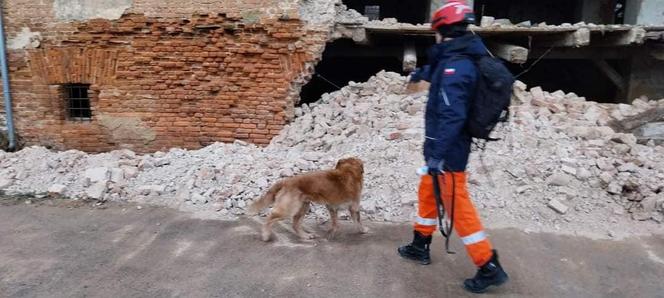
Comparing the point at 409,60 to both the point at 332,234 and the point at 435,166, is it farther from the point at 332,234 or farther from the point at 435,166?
the point at 435,166

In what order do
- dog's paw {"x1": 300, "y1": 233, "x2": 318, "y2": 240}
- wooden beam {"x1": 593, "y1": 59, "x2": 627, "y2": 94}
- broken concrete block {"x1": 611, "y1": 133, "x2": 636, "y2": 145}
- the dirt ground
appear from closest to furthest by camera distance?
the dirt ground
dog's paw {"x1": 300, "y1": 233, "x2": 318, "y2": 240}
broken concrete block {"x1": 611, "y1": 133, "x2": 636, "y2": 145}
wooden beam {"x1": 593, "y1": 59, "x2": 627, "y2": 94}

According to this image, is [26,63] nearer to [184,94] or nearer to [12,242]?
[184,94]

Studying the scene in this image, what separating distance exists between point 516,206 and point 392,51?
503 centimetres

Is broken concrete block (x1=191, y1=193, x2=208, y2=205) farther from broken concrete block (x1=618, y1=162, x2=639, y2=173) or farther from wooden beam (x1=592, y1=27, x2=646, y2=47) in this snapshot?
wooden beam (x1=592, y1=27, x2=646, y2=47)

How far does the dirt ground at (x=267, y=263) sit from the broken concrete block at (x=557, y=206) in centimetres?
42

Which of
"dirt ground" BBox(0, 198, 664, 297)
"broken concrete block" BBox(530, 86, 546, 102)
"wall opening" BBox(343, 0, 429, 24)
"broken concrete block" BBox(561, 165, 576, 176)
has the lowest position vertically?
"dirt ground" BBox(0, 198, 664, 297)

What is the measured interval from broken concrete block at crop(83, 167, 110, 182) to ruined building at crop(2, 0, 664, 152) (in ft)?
6.29

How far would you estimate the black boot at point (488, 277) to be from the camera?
3639 mm

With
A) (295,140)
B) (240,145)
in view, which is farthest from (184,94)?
(295,140)

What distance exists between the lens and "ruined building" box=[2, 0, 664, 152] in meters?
7.56

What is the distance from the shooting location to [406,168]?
580 cm

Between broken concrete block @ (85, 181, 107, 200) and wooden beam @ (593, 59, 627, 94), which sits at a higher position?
wooden beam @ (593, 59, 627, 94)

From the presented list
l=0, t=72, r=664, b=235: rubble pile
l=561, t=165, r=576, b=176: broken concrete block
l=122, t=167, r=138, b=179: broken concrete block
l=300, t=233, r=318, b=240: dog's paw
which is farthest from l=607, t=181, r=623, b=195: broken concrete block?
l=122, t=167, r=138, b=179: broken concrete block

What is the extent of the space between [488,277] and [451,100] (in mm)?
1329
